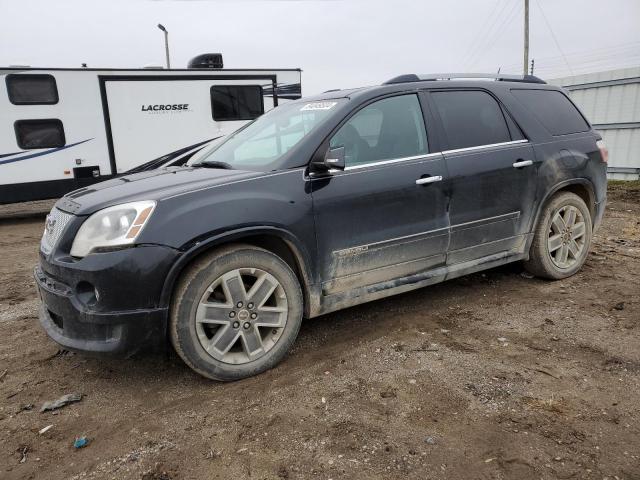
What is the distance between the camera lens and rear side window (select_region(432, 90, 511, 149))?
3863 millimetres

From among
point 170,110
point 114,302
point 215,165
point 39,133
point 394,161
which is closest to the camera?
point 114,302

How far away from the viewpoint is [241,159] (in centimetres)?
365

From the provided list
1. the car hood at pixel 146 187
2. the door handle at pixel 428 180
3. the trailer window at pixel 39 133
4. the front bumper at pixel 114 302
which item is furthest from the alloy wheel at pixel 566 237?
the trailer window at pixel 39 133

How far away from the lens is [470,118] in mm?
4008

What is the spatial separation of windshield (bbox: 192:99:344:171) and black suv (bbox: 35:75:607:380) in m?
0.02

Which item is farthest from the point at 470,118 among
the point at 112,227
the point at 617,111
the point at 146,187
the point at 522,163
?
the point at 617,111

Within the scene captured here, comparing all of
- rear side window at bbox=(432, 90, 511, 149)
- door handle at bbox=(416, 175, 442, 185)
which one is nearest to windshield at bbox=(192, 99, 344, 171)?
door handle at bbox=(416, 175, 442, 185)

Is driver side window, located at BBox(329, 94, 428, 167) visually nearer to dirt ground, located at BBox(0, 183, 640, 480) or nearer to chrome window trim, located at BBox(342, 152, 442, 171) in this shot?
chrome window trim, located at BBox(342, 152, 442, 171)

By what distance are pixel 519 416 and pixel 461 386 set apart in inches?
15.3

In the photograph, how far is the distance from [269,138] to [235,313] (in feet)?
4.94

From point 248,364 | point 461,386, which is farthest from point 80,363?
point 461,386

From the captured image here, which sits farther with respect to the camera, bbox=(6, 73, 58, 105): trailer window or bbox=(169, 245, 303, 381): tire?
bbox=(6, 73, 58, 105): trailer window

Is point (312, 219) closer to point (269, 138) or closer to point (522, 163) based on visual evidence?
point (269, 138)

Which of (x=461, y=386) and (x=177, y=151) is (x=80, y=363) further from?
(x=177, y=151)
